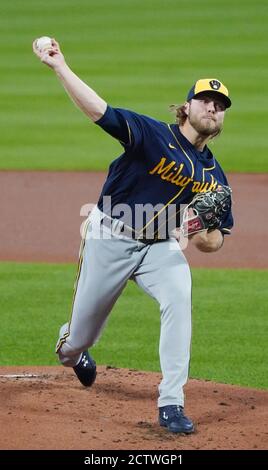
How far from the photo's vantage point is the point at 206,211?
5.88 meters

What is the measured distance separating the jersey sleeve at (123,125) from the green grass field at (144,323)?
2.08 meters

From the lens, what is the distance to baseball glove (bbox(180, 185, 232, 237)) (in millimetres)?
5879

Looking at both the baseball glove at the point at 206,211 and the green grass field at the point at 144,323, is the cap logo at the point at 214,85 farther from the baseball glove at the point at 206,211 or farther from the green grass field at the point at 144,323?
the green grass field at the point at 144,323

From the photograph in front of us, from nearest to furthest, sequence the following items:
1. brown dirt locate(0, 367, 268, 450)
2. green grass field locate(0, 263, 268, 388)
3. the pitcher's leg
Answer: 1. brown dirt locate(0, 367, 268, 450)
2. the pitcher's leg
3. green grass field locate(0, 263, 268, 388)

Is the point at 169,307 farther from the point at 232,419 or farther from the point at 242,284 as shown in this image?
the point at 242,284

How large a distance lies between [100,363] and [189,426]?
1.91 m

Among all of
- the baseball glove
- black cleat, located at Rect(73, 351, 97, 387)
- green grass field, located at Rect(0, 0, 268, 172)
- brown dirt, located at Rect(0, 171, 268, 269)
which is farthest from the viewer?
green grass field, located at Rect(0, 0, 268, 172)

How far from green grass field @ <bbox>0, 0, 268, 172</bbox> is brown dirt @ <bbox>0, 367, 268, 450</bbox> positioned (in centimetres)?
799

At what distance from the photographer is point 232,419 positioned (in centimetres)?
593

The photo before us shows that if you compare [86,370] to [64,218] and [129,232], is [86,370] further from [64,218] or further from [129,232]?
[64,218]

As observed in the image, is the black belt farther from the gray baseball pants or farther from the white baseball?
the white baseball

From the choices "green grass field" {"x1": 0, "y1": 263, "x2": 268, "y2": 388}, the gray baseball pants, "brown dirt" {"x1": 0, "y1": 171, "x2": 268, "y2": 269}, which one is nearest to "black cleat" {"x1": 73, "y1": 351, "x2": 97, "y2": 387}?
the gray baseball pants

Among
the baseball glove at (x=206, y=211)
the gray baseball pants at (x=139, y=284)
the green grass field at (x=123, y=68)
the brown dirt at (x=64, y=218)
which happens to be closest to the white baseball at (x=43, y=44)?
the gray baseball pants at (x=139, y=284)
